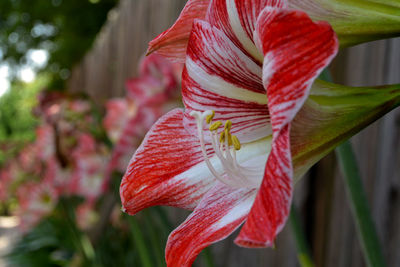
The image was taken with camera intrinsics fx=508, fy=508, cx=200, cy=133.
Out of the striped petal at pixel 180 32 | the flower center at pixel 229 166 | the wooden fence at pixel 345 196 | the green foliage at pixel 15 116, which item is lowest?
the green foliage at pixel 15 116

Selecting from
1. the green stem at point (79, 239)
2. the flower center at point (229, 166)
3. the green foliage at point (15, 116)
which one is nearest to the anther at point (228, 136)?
the flower center at point (229, 166)

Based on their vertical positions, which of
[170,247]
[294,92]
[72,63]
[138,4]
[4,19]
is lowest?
[72,63]

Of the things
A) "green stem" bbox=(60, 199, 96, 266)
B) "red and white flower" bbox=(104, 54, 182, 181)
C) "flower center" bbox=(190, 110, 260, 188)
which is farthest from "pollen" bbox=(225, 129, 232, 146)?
"green stem" bbox=(60, 199, 96, 266)

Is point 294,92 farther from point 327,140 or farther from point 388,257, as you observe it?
point 388,257

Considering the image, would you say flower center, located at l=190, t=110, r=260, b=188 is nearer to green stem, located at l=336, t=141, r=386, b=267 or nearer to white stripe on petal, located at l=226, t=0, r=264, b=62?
white stripe on petal, located at l=226, t=0, r=264, b=62

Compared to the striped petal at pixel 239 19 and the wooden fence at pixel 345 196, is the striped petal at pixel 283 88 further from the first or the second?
the wooden fence at pixel 345 196

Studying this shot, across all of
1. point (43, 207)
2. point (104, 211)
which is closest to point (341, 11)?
point (104, 211)
